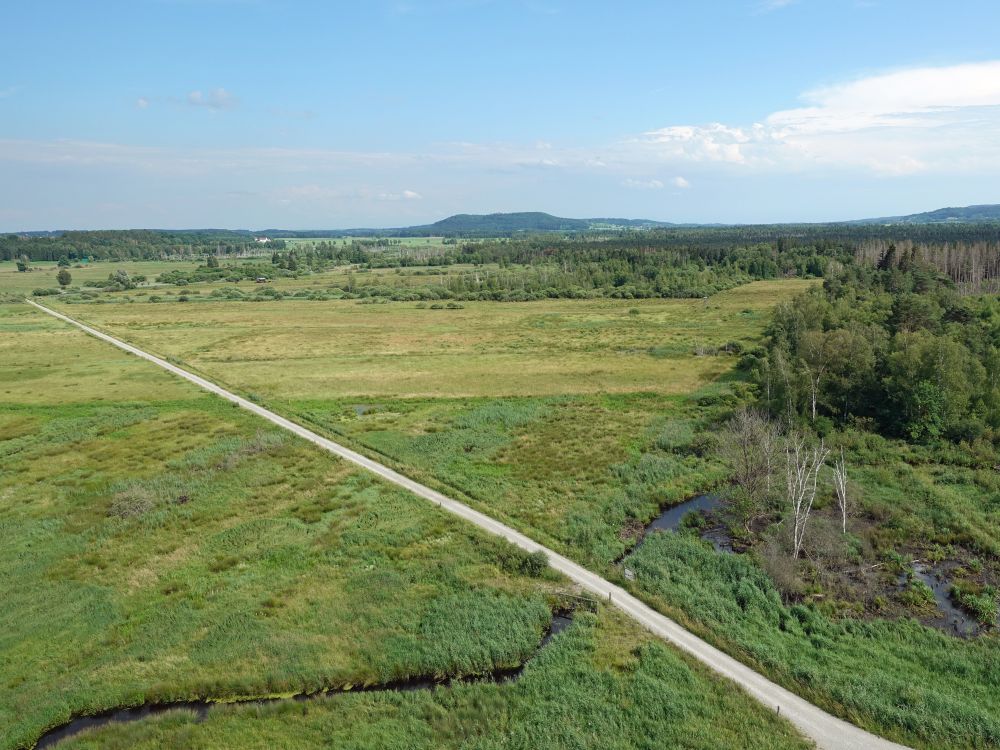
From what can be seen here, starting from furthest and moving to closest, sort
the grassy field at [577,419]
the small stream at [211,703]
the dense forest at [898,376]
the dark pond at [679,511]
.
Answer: the dense forest at [898,376], the dark pond at [679,511], the grassy field at [577,419], the small stream at [211,703]

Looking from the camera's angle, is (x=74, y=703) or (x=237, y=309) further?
(x=237, y=309)

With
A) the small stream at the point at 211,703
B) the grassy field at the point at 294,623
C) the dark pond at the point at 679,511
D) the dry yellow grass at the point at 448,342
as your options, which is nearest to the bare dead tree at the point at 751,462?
the dark pond at the point at 679,511

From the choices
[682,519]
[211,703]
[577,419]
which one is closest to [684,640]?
[682,519]

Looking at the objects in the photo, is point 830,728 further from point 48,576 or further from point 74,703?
point 48,576

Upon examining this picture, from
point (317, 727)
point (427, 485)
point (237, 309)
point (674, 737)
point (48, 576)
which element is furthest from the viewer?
point (237, 309)

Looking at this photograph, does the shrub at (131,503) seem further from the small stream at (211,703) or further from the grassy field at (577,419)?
the small stream at (211,703)

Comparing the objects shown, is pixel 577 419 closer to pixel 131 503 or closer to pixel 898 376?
pixel 898 376

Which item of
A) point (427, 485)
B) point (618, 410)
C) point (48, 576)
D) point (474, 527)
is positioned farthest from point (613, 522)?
point (48, 576)

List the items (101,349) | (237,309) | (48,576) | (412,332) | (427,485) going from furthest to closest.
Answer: (237,309) < (412,332) < (101,349) < (427,485) < (48,576)
